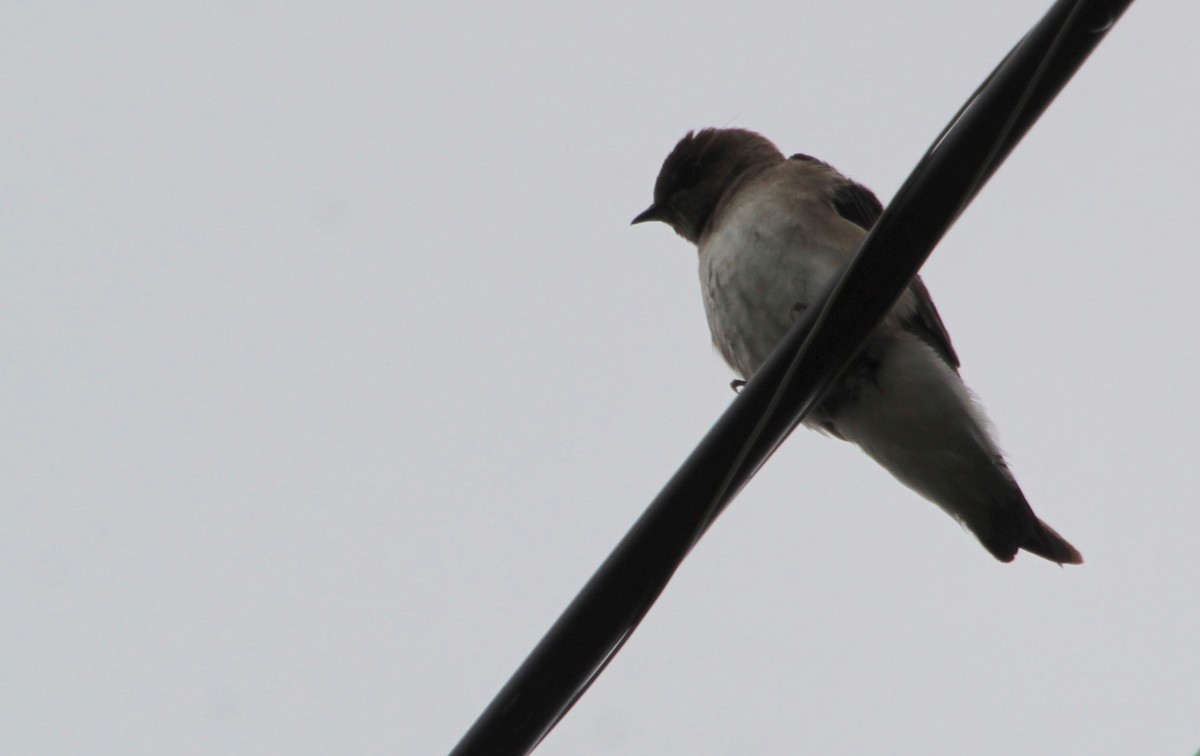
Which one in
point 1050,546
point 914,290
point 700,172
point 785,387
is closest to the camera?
point 785,387

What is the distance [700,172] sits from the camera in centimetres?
654

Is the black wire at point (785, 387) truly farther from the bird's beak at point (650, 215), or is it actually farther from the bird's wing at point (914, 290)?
A: the bird's beak at point (650, 215)

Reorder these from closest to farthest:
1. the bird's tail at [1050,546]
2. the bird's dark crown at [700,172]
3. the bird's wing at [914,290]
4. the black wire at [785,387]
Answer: the black wire at [785,387] → the bird's tail at [1050,546] → the bird's wing at [914,290] → the bird's dark crown at [700,172]

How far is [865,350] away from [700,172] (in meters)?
2.10

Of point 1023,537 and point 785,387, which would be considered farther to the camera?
point 1023,537

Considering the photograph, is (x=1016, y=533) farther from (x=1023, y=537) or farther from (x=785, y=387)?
(x=785, y=387)

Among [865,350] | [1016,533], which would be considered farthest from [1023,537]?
[865,350]

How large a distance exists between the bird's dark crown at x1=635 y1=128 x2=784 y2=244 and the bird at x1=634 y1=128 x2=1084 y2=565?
0.46 metres

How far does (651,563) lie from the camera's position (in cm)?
239

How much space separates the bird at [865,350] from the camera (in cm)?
468

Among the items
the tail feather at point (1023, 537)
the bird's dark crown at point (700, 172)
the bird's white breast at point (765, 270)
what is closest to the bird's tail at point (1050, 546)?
the tail feather at point (1023, 537)

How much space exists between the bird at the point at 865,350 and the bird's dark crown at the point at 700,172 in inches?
18.0

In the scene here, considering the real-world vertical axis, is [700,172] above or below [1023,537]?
above

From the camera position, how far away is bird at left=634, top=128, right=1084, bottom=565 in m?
4.68
